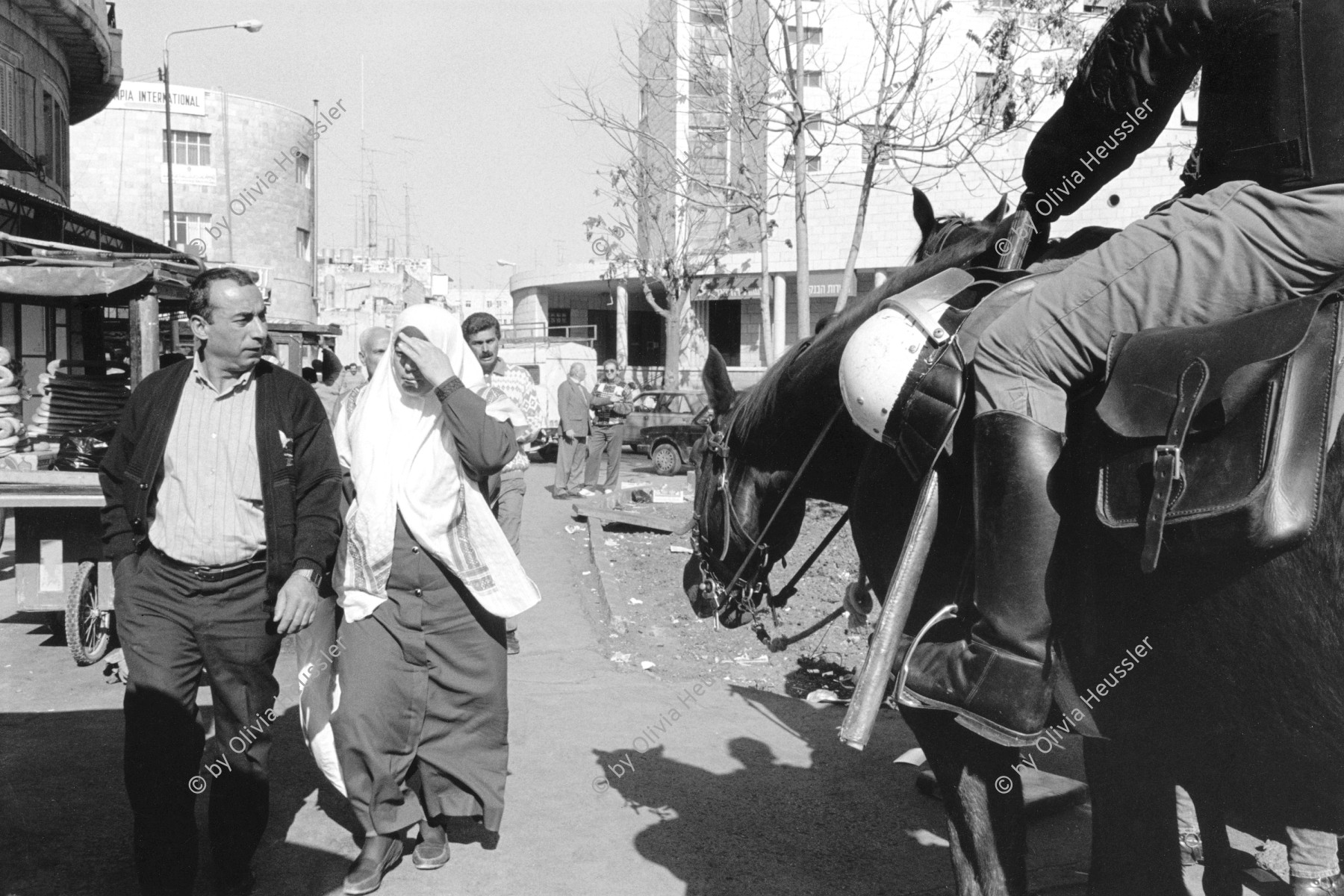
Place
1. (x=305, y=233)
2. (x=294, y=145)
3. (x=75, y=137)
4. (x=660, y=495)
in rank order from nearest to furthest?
(x=660, y=495), (x=75, y=137), (x=294, y=145), (x=305, y=233)

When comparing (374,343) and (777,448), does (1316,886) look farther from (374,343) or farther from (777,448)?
(374,343)

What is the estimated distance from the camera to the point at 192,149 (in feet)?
151

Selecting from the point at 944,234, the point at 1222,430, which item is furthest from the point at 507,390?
the point at 1222,430

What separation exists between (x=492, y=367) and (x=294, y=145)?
44.9 meters

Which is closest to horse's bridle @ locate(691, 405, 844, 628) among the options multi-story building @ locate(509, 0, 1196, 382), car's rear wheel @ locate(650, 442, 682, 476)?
multi-story building @ locate(509, 0, 1196, 382)

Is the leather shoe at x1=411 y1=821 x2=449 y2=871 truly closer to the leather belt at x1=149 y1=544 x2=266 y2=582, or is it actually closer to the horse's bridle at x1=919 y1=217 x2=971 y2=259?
the leather belt at x1=149 y1=544 x2=266 y2=582

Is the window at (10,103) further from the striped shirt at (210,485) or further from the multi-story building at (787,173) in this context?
the striped shirt at (210,485)

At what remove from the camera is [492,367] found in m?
6.71

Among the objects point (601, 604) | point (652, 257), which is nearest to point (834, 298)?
point (652, 257)

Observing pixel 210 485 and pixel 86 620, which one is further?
pixel 86 620

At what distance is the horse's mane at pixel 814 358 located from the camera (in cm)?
290

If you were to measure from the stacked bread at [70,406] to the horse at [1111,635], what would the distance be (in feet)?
21.4

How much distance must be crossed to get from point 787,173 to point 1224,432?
17.9 m

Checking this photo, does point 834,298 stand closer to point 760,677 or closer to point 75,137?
point 760,677
